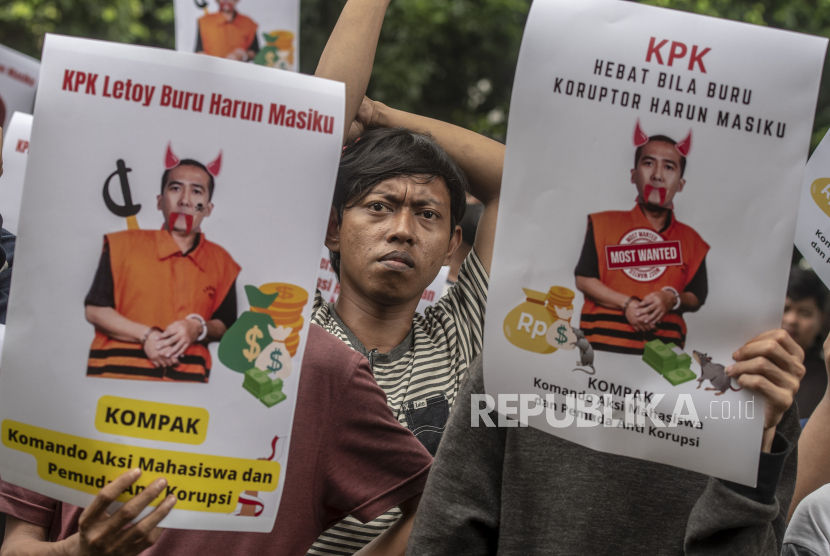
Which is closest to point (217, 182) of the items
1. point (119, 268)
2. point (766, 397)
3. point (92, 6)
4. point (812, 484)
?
point (119, 268)

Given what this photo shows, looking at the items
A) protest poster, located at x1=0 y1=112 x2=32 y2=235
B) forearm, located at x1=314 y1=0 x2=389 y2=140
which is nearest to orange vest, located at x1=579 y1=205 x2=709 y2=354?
forearm, located at x1=314 y1=0 x2=389 y2=140

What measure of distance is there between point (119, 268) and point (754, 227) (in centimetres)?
93

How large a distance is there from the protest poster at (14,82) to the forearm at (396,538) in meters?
3.06

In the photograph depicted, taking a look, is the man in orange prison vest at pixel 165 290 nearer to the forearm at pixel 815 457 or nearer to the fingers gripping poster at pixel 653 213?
the fingers gripping poster at pixel 653 213

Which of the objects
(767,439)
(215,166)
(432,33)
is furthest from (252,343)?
(432,33)

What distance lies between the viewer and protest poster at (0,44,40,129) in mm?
3682

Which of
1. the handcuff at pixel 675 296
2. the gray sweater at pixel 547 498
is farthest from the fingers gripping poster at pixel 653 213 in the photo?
the gray sweater at pixel 547 498

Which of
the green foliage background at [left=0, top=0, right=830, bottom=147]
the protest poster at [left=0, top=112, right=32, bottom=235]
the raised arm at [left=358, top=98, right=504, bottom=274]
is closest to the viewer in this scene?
the raised arm at [left=358, top=98, right=504, bottom=274]

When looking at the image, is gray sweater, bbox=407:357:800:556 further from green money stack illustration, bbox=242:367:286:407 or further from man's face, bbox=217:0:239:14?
man's face, bbox=217:0:239:14

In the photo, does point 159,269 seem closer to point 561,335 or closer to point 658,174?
point 561,335

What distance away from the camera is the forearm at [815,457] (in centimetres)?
168

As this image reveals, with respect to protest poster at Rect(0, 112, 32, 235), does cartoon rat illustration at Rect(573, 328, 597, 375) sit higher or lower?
lower

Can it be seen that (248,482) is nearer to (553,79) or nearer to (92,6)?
(553,79)

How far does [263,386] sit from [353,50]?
0.88 meters
